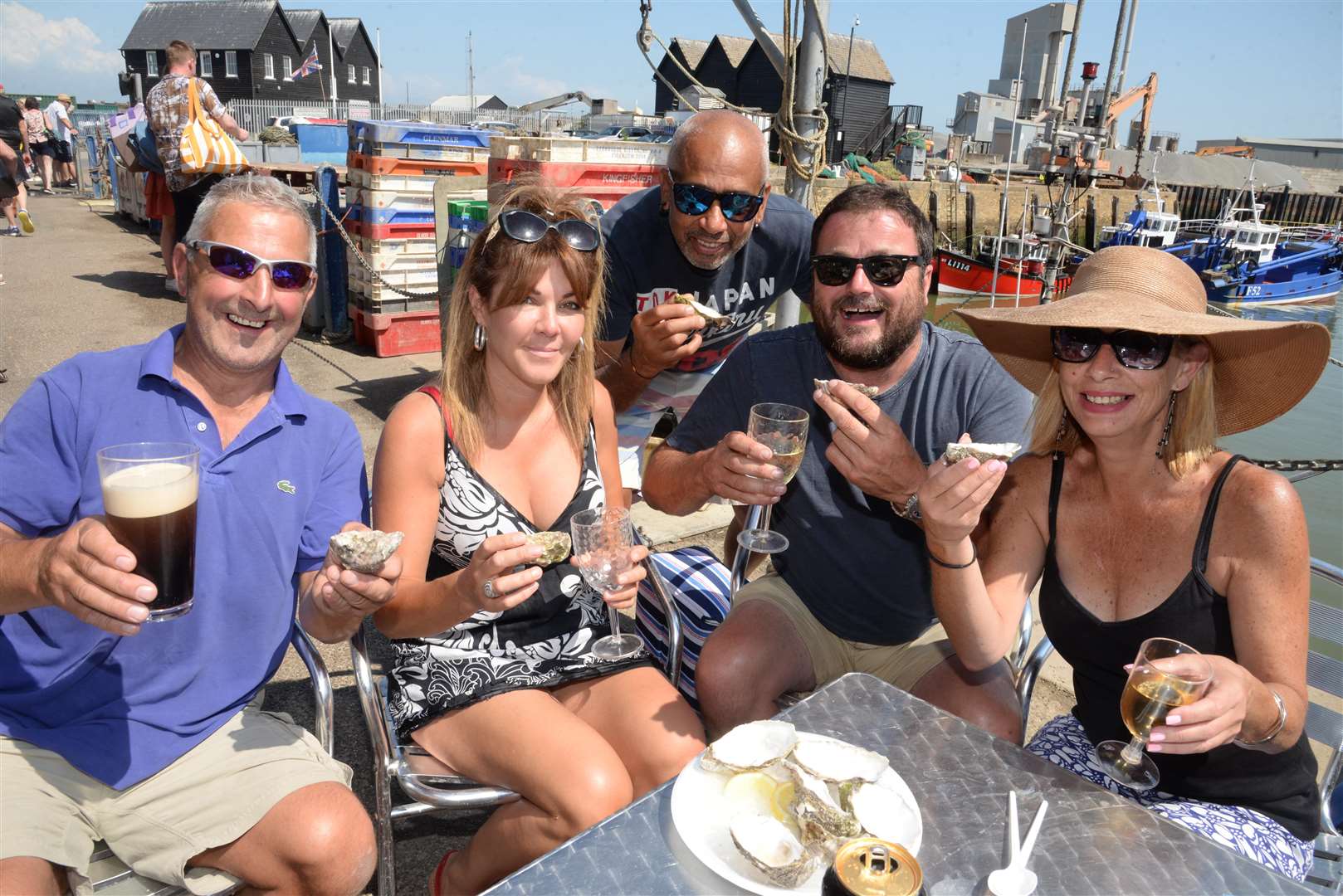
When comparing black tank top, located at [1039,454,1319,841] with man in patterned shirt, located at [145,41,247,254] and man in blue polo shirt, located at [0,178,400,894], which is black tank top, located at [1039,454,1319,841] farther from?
man in patterned shirt, located at [145,41,247,254]

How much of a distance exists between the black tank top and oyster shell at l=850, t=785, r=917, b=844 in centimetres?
93

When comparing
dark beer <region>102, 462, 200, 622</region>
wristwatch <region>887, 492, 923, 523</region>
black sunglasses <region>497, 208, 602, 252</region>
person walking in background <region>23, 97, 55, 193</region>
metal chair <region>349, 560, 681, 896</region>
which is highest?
person walking in background <region>23, 97, 55, 193</region>

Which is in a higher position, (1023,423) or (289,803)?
(1023,423)

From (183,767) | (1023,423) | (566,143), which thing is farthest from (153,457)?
(566,143)

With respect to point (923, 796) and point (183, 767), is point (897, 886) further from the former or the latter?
point (183, 767)

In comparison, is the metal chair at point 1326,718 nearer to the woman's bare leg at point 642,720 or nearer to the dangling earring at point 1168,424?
the dangling earring at point 1168,424

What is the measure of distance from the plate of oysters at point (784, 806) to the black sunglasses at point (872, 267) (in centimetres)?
153

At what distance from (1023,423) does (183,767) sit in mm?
2575

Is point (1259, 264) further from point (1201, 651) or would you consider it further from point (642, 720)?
point (642, 720)

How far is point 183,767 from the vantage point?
6.39ft

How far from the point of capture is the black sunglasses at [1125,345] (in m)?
2.07

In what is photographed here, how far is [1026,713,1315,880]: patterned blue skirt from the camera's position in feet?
6.01

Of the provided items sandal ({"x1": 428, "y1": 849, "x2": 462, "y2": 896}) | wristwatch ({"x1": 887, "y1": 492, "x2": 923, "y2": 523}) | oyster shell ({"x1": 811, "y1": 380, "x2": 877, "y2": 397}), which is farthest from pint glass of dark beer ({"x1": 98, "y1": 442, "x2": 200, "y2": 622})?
wristwatch ({"x1": 887, "y1": 492, "x2": 923, "y2": 523})

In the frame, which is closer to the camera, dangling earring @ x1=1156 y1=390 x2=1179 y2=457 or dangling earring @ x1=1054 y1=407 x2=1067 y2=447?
dangling earring @ x1=1156 y1=390 x2=1179 y2=457
